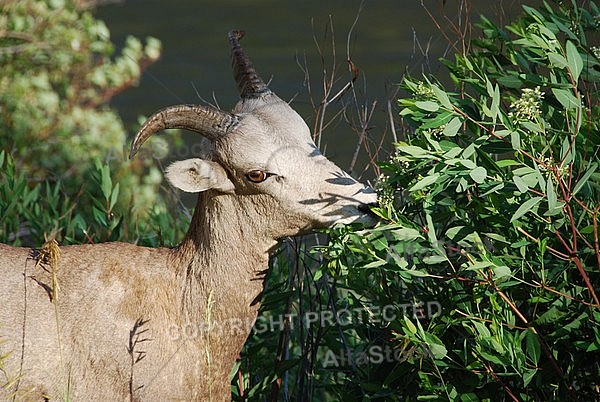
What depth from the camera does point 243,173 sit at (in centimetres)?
561

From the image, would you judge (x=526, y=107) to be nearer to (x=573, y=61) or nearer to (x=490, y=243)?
(x=573, y=61)

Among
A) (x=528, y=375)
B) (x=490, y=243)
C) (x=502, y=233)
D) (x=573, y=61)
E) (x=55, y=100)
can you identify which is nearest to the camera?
(x=573, y=61)

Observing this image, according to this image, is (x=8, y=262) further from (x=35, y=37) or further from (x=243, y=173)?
(x=35, y=37)

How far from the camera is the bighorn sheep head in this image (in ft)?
18.0

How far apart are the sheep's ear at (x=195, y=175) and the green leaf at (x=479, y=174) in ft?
5.33

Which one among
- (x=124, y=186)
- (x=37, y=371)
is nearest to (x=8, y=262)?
(x=37, y=371)

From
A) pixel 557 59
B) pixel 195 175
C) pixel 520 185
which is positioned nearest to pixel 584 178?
pixel 520 185

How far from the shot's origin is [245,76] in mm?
6133

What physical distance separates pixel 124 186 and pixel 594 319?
21.7ft

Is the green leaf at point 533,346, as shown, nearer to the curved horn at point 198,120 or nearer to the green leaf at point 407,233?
the green leaf at point 407,233

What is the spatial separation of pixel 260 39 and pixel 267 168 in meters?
11.7

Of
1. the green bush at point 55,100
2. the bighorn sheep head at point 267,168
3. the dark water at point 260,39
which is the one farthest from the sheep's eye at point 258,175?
the dark water at point 260,39

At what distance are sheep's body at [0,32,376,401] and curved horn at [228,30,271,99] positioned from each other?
122 millimetres

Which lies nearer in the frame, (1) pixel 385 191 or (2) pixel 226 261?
(1) pixel 385 191
